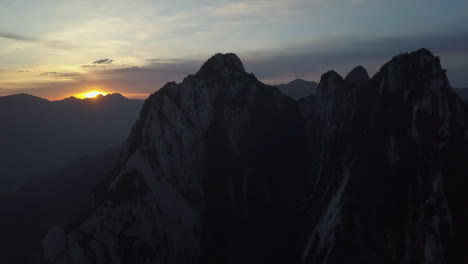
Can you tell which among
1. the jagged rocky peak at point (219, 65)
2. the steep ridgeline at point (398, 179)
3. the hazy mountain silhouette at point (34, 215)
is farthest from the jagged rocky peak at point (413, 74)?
the hazy mountain silhouette at point (34, 215)

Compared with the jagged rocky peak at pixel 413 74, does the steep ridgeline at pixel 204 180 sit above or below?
below

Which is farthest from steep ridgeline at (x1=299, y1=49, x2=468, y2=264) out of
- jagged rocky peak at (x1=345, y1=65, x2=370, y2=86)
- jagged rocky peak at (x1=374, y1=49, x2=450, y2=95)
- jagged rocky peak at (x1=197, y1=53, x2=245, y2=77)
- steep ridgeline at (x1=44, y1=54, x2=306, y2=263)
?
jagged rocky peak at (x1=345, y1=65, x2=370, y2=86)

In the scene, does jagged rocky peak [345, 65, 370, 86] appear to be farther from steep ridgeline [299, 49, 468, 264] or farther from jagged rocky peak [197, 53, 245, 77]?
steep ridgeline [299, 49, 468, 264]

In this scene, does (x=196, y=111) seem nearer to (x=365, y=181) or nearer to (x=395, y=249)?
(x=365, y=181)

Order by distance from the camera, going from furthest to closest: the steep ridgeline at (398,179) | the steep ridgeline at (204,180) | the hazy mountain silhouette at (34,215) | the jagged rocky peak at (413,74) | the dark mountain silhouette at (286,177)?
1. the hazy mountain silhouette at (34,215)
2. the steep ridgeline at (204,180)
3. the jagged rocky peak at (413,74)
4. the dark mountain silhouette at (286,177)
5. the steep ridgeline at (398,179)

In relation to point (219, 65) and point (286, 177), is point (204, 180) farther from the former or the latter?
point (219, 65)

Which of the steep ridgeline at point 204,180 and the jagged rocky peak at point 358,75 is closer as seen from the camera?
the steep ridgeline at point 204,180

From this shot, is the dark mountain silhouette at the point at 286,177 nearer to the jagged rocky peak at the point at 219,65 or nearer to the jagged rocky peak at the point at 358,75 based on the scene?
the jagged rocky peak at the point at 219,65
